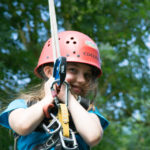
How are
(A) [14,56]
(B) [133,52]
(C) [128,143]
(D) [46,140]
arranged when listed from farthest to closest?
(C) [128,143]
(B) [133,52]
(A) [14,56]
(D) [46,140]

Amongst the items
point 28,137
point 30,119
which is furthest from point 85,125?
point 28,137

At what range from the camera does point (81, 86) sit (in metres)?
2.48

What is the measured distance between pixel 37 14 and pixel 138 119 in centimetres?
570

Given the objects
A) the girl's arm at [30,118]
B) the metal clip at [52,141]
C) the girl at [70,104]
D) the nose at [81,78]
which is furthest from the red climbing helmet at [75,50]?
the metal clip at [52,141]

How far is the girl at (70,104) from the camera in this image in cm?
201

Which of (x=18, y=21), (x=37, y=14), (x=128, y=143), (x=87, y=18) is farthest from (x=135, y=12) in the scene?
(x=128, y=143)

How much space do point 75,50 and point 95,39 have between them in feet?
9.09

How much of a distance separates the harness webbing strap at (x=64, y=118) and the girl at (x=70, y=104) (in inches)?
3.6

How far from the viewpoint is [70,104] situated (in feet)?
6.87

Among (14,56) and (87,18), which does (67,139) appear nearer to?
(14,56)

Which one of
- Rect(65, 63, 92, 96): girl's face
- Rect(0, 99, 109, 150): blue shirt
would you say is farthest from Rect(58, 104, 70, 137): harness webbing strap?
Rect(65, 63, 92, 96): girl's face

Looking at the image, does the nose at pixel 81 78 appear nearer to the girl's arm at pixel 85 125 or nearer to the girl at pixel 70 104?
the girl at pixel 70 104

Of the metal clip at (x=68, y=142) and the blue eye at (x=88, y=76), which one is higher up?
the blue eye at (x=88, y=76)

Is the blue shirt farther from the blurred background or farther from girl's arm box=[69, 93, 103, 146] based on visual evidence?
the blurred background
